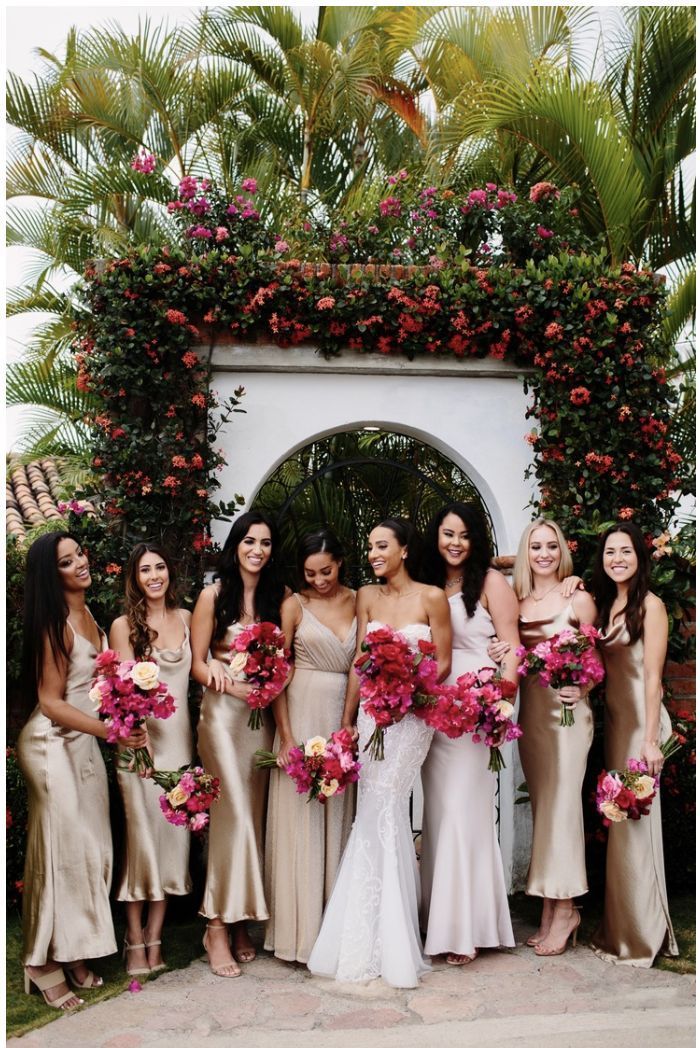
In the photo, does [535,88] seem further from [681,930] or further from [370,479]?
[681,930]

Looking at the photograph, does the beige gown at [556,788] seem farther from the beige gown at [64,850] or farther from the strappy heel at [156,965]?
the beige gown at [64,850]

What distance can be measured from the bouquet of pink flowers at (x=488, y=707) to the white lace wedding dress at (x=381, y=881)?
326mm

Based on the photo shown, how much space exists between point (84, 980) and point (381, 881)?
156cm


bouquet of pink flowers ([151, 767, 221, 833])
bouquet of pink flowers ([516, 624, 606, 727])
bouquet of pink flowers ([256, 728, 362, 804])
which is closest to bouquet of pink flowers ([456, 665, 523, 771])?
bouquet of pink flowers ([516, 624, 606, 727])

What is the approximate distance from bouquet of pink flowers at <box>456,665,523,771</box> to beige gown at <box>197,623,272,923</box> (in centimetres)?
113

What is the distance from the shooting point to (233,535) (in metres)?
5.14

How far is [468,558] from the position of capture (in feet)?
17.4

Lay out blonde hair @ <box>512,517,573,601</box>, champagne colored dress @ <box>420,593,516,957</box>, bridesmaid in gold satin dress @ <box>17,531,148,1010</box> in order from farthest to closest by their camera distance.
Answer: blonde hair @ <box>512,517,573,601</box> < champagne colored dress @ <box>420,593,516,957</box> < bridesmaid in gold satin dress @ <box>17,531,148,1010</box>

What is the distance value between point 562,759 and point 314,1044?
1.95 meters

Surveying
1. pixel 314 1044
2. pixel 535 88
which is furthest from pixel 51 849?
pixel 535 88

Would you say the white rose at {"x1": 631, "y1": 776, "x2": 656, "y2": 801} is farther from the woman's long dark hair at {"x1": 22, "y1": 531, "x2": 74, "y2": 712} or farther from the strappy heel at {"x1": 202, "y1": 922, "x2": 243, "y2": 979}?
the woman's long dark hair at {"x1": 22, "y1": 531, "x2": 74, "y2": 712}

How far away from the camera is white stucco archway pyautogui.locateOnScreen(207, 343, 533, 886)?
20.5ft

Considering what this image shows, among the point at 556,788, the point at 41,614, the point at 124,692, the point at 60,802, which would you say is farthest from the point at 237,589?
the point at 556,788

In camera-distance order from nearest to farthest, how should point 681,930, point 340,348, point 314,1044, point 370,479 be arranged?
point 314,1044 → point 681,930 → point 340,348 → point 370,479
